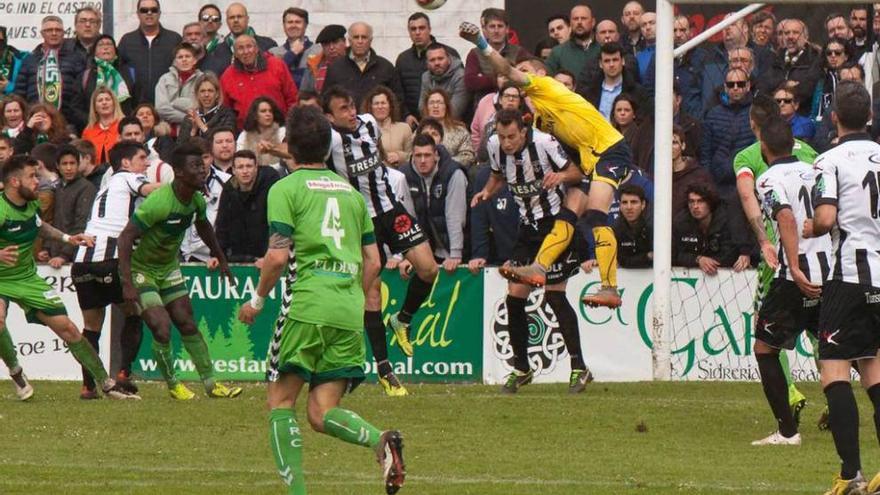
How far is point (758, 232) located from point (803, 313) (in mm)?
1062

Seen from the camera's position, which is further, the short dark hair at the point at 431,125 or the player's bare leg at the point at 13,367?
the short dark hair at the point at 431,125

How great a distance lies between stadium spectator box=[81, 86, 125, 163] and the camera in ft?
67.4

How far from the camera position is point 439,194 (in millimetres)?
18781

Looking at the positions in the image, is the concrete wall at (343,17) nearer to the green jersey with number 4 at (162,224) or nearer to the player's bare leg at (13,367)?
the green jersey with number 4 at (162,224)

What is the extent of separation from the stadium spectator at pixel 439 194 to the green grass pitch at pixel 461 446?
2513mm

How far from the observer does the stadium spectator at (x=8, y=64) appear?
2267cm

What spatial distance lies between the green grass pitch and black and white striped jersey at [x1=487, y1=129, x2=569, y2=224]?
1.80 m

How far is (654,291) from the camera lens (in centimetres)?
1744

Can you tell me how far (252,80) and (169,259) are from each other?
5.30m

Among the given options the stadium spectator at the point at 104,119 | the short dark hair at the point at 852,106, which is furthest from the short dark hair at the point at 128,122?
the short dark hair at the point at 852,106

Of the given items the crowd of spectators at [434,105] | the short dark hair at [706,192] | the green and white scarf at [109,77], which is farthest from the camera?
the green and white scarf at [109,77]

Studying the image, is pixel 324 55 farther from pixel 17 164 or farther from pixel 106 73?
pixel 17 164

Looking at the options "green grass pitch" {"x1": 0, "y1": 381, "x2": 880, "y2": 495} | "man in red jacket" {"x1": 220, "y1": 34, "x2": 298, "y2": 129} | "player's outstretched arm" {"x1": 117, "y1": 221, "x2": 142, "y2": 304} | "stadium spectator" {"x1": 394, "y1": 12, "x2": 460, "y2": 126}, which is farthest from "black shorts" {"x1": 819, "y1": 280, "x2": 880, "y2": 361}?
"man in red jacket" {"x1": 220, "y1": 34, "x2": 298, "y2": 129}

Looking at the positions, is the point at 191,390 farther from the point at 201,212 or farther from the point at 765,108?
the point at 765,108
